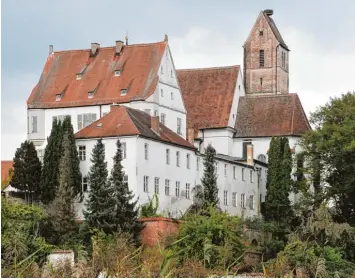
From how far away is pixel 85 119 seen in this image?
7012cm

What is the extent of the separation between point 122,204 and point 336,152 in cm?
1527

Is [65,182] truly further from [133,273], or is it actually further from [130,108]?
[133,273]

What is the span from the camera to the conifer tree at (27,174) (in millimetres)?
60812

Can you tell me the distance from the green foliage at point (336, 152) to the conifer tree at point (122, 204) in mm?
13124

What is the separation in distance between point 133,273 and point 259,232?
38471mm

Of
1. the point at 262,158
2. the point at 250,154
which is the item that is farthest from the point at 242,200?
the point at 262,158

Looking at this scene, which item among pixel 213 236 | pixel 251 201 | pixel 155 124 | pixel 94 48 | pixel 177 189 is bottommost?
pixel 213 236

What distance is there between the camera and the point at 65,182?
57312 mm

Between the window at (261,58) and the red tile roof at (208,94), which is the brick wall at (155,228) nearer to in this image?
the red tile roof at (208,94)

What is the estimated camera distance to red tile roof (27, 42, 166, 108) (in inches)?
2761

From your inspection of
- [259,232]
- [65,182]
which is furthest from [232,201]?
[65,182]

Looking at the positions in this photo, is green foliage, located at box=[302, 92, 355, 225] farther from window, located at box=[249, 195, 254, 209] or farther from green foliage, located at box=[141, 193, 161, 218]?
green foliage, located at box=[141, 193, 161, 218]

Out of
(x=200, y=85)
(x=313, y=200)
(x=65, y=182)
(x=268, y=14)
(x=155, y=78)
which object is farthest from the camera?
(x=268, y=14)

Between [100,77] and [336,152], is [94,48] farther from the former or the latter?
[336,152]
